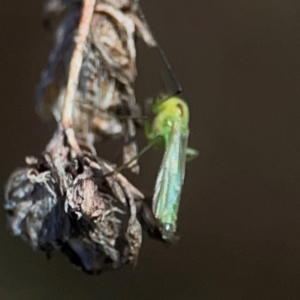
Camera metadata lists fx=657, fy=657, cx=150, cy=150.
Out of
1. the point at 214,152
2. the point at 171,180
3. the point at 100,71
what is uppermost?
the point at 100,71

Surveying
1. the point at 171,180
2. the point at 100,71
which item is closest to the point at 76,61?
the point at 100,71

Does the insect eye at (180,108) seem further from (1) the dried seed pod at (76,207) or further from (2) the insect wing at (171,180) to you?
(1) the dried seed pod at (76,207)

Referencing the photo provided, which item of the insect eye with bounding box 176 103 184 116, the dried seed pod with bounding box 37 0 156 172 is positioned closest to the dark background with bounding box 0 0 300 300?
the insect eye with bounding box 176 103 184 116

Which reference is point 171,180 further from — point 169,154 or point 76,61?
point 76,61

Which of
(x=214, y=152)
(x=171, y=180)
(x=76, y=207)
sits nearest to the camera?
(x=76, y=207)

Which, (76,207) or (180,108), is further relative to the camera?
(180,108)

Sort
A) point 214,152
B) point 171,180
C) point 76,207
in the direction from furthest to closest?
point 214,152 < point 171,180 < point 76,207

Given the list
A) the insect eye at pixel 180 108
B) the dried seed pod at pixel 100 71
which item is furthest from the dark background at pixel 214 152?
the dried seed pod at pixel 100 71
